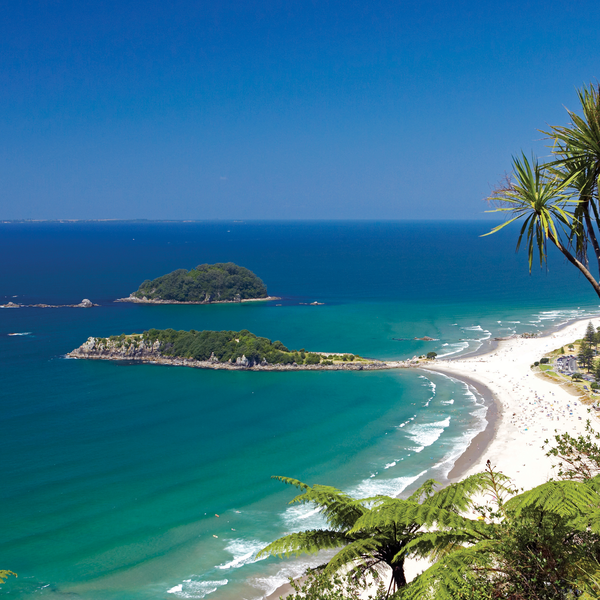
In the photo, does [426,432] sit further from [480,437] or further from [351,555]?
[351,555]

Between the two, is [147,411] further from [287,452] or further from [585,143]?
[585,143]

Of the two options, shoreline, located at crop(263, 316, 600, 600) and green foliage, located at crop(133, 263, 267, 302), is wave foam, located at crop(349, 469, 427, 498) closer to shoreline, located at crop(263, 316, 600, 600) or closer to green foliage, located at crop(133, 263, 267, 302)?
shoreline, located at crop(263, 316, 600, 600)

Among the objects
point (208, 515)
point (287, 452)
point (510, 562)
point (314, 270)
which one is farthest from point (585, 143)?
point (314, 270)

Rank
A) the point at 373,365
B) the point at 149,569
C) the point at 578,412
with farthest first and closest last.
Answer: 1. the point at 373,365
2. the point at 578,412
3. the point at 149,569

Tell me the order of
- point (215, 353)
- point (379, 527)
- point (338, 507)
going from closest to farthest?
point (379, 527) < point (338, 507) < point (215, 353)

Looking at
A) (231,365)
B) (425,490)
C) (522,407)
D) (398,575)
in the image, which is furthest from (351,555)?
(231,365)

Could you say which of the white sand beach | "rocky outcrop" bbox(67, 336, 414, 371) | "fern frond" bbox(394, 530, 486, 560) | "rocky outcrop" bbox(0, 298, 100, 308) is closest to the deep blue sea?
"rocky outcrop" bbox(67, 336, 414, 371)

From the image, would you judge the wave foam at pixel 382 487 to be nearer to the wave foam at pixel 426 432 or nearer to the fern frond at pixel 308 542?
the wave foam at pixel 426 432
